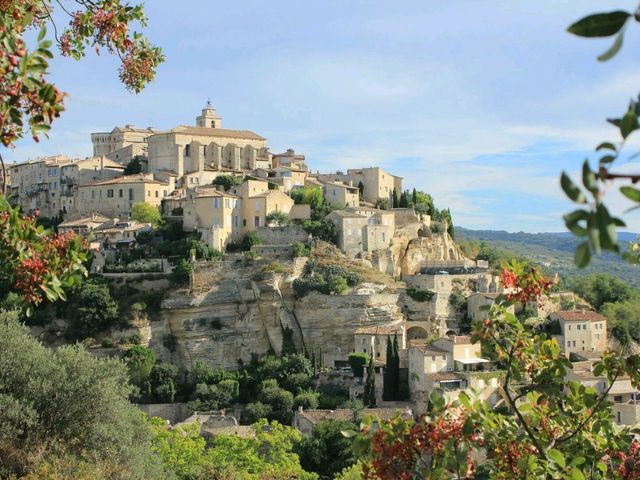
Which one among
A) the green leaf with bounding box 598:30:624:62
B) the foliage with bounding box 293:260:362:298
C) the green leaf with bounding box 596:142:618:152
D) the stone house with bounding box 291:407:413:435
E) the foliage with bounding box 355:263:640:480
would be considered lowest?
the stone house with bounding box 291:407:413:435

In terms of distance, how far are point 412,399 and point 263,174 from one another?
21.7 meters

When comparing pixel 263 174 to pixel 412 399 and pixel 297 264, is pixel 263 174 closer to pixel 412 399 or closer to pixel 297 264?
pixel 297 264

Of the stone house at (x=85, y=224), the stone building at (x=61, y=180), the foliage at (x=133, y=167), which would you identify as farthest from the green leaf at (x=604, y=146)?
the foliage at (x=133, y=167)

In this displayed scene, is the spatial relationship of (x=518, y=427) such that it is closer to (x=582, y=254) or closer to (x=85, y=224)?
(x=582, y=254)

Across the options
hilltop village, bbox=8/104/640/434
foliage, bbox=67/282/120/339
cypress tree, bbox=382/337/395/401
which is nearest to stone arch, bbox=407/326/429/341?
hilltop village, bbox=8/104/640/434

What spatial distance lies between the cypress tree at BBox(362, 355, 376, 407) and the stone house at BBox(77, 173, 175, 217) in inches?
800

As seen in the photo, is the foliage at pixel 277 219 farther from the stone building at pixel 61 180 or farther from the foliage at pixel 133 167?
the stone building at pixel 61 180

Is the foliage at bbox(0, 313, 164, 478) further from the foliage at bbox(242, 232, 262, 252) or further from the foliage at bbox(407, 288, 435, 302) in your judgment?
the foliage at bbox(242, 232, 262, 252)

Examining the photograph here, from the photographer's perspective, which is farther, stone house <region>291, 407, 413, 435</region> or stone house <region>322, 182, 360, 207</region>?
stone house <region>322, 182, 360, 207</region>

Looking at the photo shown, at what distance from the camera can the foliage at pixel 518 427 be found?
210 inches

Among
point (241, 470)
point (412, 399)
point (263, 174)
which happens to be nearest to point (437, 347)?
point (412, 399)

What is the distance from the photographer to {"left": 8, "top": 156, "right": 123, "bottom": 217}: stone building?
5956 centimetres

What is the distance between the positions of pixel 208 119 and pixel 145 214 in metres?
15.7

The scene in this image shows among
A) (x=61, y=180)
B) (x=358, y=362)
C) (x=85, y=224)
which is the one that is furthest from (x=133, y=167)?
(x=358, y=362)
